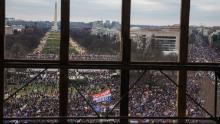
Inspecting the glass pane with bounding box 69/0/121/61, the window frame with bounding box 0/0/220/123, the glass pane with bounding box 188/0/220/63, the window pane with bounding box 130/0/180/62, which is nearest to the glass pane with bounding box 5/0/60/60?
the window frame with bounding box 0/0/220/123

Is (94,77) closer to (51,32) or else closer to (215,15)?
(51,32)

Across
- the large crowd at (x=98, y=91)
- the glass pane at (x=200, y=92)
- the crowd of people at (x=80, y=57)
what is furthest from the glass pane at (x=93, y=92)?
the glass pane at (x=200, y=92)

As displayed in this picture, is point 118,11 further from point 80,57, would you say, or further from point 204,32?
point 204,32

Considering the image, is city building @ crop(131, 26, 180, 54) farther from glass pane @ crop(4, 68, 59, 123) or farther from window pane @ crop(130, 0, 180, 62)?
glass pane @ crop(4, 68, 59, 123)

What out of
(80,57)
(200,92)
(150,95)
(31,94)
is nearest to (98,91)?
(80,57)

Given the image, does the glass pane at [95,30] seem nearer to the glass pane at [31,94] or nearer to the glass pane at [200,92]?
the glass pane at [31,94]

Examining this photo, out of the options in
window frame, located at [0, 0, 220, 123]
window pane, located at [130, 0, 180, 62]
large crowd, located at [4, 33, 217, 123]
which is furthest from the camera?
window pane, located at [130, 0, 180, 62]
